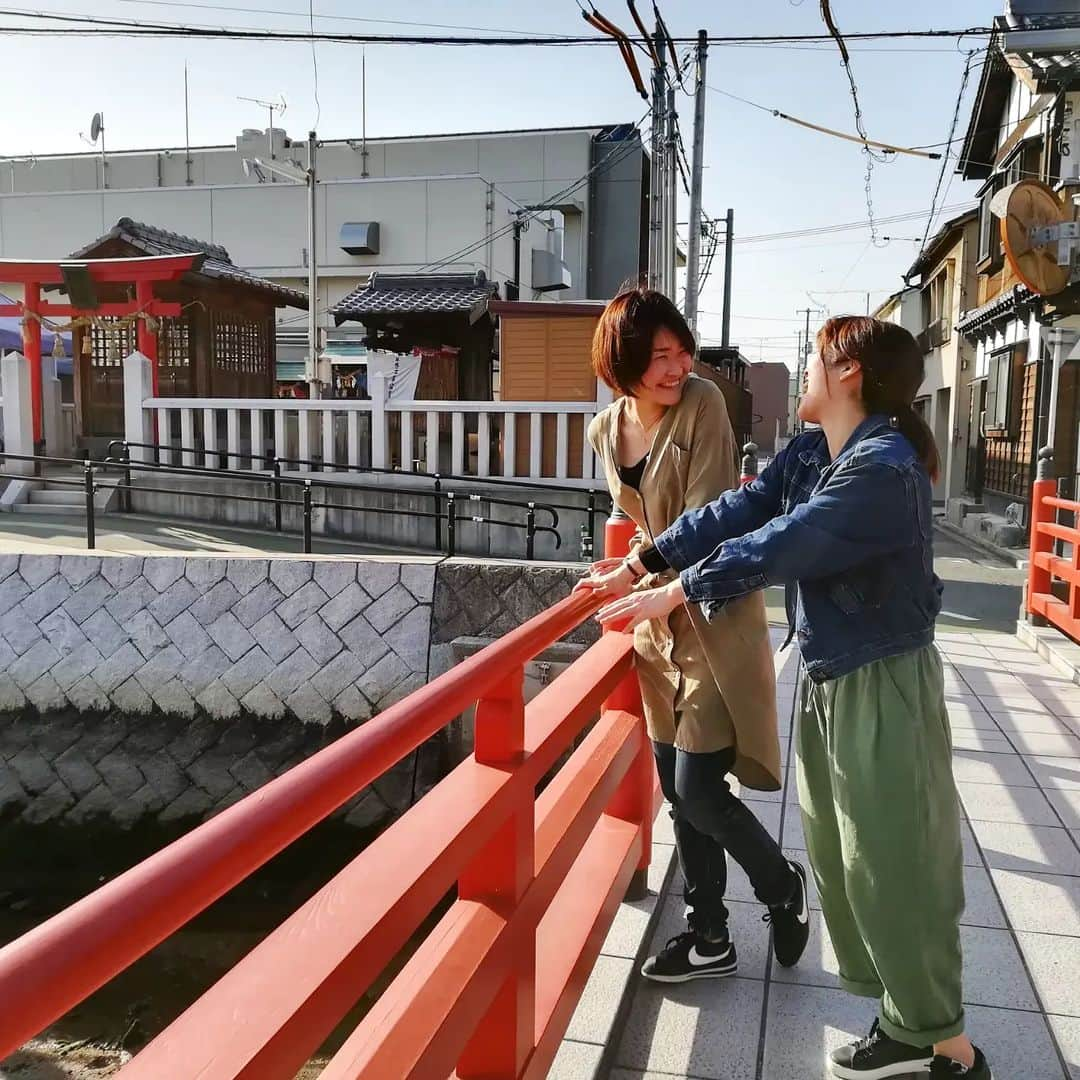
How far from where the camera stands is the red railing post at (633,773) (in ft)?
9.51

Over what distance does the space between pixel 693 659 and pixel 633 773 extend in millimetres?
799

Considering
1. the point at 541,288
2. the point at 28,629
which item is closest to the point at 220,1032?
the point at 28,629

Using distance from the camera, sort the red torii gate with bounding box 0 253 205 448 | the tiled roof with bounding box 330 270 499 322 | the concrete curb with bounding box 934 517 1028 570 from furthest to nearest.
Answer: the tiled roof with bounding box 330 270 499 322, the red torii gate with bounding box 0 253 205 448, the concrete curb with bounding box 934 517 1028 570

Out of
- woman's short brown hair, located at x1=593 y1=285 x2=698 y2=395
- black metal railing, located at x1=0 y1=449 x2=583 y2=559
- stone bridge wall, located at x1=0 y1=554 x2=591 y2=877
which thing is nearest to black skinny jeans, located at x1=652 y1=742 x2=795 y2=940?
woman's short brown hair, located at x1=593 y1=285 x2=698 y2=395

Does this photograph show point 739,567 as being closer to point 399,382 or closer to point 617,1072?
point 617,1072

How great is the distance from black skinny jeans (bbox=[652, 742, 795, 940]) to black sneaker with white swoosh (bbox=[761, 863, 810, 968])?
4cm

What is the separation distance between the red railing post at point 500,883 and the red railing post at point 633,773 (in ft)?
3.51

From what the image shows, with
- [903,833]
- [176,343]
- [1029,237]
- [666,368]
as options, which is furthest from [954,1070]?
[176,343]

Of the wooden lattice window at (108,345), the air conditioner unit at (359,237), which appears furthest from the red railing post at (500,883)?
the air conditioner unit at (359,237)

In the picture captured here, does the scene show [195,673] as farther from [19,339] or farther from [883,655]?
[19,339]

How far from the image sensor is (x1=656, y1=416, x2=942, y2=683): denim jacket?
1.81 metres

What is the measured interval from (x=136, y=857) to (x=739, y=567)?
625 centimetres

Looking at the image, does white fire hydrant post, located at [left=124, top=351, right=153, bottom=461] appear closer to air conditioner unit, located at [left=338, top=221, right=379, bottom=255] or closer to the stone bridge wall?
the stone bridge wall

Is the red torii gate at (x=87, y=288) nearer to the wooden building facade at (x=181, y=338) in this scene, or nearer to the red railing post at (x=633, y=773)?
the wooden building facade at (x=181, y=338)
